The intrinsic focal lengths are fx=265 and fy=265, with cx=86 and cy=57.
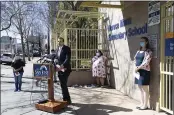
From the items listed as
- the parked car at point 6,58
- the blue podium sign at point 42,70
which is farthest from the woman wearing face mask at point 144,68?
the parked car at point 6,58

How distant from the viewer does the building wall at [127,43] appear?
6.55 m

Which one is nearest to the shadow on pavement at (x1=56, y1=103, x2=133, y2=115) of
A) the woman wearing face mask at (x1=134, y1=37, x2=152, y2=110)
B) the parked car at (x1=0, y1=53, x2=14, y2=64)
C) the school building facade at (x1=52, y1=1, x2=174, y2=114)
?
the woman wearing face mask at (x1=134, y1=37, x2=152, y2=110)

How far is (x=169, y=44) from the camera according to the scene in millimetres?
5711

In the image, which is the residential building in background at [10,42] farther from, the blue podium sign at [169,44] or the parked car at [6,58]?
the blue podium sign at [169,44]

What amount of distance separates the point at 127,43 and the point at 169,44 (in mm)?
2820

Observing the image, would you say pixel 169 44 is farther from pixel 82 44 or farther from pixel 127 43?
pixel 82 44

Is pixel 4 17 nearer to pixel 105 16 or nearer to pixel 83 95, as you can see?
pixel 105 16

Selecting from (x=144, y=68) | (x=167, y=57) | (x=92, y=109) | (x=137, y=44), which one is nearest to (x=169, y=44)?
(x=167, y=57)

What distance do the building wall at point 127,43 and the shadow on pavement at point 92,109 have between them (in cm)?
95

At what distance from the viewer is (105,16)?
1105cm

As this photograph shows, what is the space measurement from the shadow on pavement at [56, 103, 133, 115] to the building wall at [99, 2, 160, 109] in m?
0.95

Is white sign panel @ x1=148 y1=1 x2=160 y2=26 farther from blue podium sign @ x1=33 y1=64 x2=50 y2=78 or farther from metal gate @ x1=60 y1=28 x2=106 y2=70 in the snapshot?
metal gate @ x1=60 y1=28 x2=106 y2=70

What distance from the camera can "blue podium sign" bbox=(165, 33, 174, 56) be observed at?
18.5 feet

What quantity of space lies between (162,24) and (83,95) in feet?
12.8
